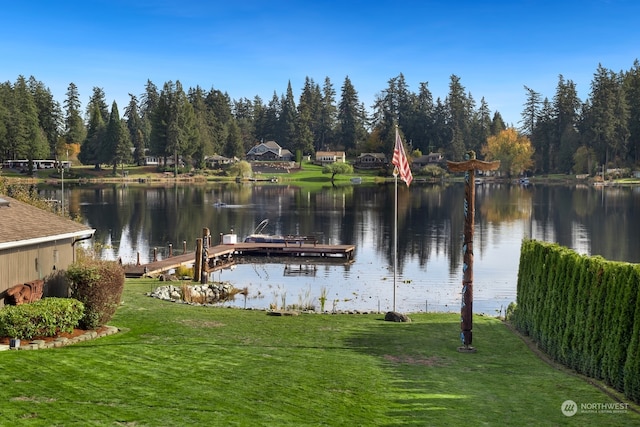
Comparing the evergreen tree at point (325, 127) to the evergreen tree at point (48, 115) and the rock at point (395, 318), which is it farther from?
the rock at point (395, 318)

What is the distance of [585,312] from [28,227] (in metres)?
13.9

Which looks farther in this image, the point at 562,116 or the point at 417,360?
the point at 562,116

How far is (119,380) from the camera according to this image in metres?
12.2

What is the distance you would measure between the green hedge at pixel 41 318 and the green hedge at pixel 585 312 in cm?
1181

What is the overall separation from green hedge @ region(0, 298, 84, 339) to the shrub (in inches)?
19.0

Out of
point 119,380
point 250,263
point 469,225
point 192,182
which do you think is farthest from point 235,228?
point 192,182

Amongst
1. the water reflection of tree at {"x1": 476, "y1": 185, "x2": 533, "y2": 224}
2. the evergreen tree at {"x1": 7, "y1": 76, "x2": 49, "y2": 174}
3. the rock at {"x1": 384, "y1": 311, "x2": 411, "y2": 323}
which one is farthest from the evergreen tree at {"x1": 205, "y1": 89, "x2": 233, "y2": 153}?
the rock at {"x1": 384, "y1": 311, "x2": 411, "y2": 323}

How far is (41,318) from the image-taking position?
15.5 m

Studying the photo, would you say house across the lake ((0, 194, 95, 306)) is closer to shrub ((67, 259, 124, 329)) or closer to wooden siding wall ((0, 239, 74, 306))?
wooden siding wall ((0, 239, 74, 306))

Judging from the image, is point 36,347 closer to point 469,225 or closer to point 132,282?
point 469,225

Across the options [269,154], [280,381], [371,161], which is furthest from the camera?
[269,154]

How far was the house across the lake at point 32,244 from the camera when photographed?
16.3 meters

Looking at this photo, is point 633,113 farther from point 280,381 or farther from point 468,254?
point 280,381

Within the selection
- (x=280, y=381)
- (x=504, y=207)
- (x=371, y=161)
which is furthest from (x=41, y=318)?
(x=371, y=161)
